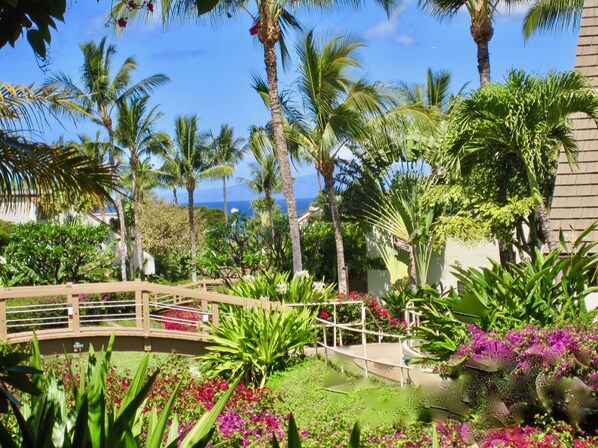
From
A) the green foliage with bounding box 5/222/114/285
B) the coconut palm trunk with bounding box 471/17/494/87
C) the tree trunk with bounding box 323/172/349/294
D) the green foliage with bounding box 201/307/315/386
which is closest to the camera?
the green foliage with bounding box 201/307/315/386

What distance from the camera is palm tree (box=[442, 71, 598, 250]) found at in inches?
442

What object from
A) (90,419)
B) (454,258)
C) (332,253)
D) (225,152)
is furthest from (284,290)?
(225,152)

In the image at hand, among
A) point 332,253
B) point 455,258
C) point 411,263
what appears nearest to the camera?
point 411,263

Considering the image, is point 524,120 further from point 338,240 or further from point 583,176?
point 338,240

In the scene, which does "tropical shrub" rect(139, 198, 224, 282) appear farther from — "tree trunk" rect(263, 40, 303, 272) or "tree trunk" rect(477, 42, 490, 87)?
"tree trunk" rect(477, 42, 490, 87)

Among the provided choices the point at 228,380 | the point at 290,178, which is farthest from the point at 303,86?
the point at 228,380

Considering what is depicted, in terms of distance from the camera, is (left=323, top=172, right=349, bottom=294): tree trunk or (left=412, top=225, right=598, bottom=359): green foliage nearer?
(left=412, top=225, right=598, bottom=359): green foliage

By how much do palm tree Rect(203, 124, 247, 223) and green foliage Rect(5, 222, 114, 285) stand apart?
18.1 meters

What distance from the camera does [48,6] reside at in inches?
128

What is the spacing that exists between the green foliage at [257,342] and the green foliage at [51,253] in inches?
577

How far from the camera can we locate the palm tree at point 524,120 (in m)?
11.2

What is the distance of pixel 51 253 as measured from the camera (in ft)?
87.1

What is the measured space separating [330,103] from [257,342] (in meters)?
11.7

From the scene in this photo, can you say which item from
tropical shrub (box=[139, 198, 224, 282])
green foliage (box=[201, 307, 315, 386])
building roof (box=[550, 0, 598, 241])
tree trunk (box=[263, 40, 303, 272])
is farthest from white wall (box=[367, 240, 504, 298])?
tropical shrub (box=[139, 198, 224, 282])
